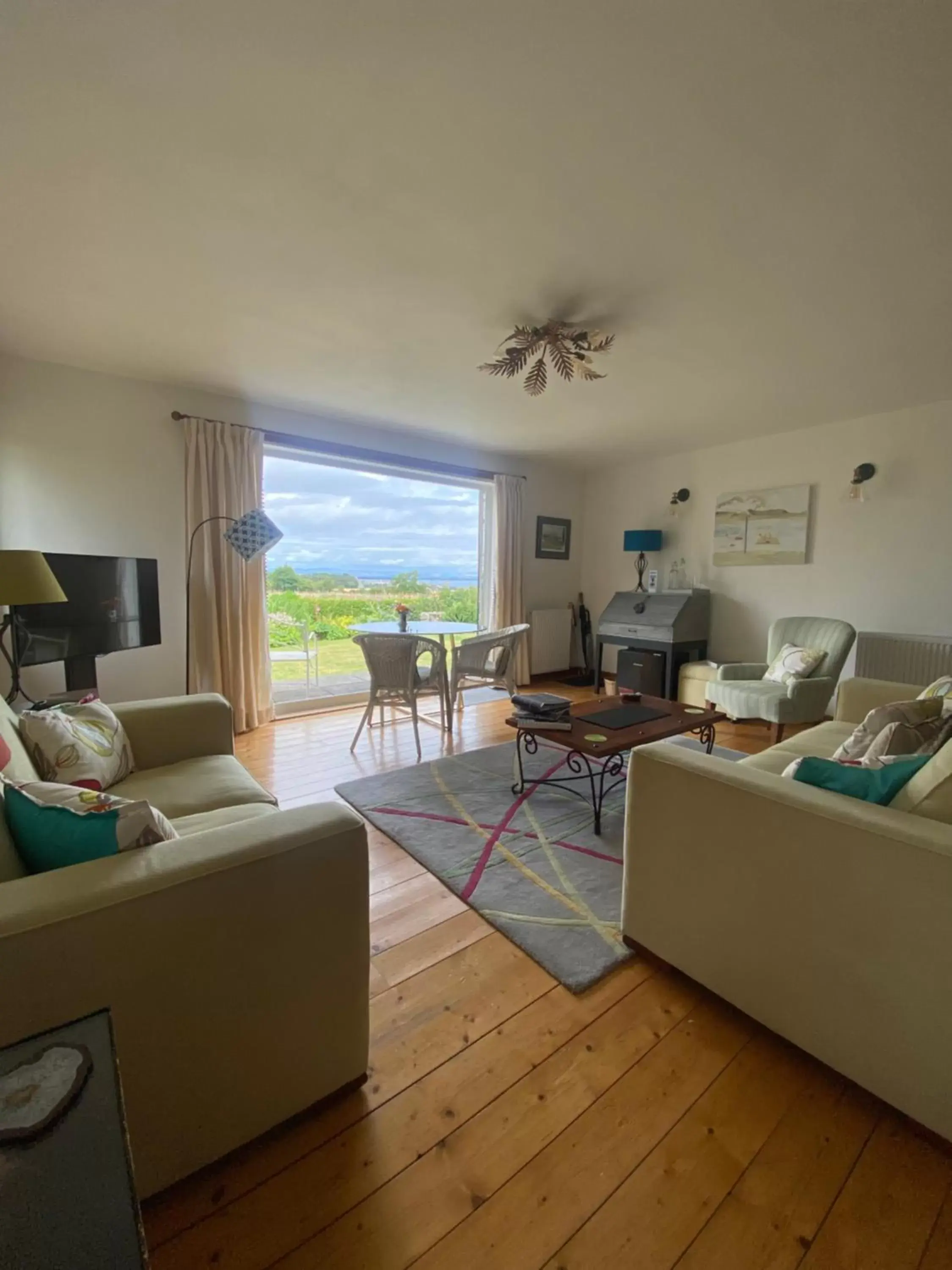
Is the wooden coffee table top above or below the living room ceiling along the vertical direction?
below

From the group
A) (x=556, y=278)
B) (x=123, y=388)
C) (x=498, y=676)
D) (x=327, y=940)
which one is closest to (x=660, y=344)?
(x=556, y=278)

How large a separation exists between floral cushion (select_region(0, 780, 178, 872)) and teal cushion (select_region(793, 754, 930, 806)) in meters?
1.47

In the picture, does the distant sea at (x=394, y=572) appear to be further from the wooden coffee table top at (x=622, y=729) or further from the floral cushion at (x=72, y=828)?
the floral cushion at (x=72, y=828)

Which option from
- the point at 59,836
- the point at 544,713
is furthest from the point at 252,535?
the point at 59,836

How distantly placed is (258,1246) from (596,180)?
260cm

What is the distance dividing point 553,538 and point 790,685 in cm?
290

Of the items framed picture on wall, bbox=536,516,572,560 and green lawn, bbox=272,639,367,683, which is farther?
framed picture on wall, bbox=536,516,572,560

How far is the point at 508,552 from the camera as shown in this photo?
5.16m

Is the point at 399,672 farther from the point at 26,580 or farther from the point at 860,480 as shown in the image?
the point at 860,480

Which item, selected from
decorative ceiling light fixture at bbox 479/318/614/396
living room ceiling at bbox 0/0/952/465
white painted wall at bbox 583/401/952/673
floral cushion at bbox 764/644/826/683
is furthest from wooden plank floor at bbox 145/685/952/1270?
white painted wall at bbox 583/401/952/673

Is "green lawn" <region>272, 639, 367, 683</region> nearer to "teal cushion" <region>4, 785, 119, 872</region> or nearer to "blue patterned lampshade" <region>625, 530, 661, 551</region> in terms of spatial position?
"blue patterned lampshade" <region>625, 530, 661, 551</region>

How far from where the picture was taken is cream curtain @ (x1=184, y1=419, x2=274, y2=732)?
348cm

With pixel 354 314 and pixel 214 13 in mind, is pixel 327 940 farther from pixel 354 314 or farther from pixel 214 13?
pixel 354 314

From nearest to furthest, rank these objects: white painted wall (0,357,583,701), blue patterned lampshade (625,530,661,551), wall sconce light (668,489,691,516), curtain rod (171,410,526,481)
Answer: white painted wall (0,357,583,701), curtain rod (171,410,526,481), wall sconce light (668,489,691,516), blue patterned lampshade (625,530,661,551)
